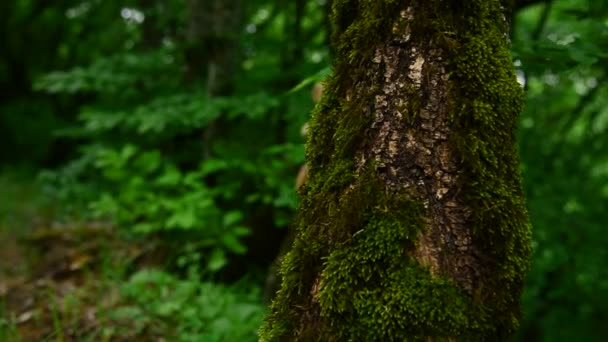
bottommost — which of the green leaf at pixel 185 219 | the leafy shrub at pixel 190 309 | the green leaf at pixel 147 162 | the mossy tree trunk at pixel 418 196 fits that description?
the leafy shrub at pixel 190 309

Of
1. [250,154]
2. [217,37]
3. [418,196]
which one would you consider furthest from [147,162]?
[418,196]

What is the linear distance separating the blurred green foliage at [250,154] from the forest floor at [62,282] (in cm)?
23

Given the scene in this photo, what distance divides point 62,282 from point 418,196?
3.91 m

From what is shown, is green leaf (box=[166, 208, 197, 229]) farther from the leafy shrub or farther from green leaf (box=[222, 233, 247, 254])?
the leafy shrub

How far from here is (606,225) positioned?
5.94 meters

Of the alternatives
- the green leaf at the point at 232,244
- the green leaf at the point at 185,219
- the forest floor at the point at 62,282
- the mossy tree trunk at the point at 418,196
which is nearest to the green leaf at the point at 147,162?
the forest floor at the point at 62,282

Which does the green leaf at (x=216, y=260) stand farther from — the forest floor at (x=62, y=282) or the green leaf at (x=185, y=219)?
the forest floor at (x=62, y=282)

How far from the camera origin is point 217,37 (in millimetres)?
5586

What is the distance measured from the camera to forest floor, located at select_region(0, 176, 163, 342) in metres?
3.71

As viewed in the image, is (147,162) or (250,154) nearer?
(147,162)

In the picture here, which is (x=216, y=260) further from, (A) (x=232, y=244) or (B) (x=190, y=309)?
(B) (x=190, y=309)

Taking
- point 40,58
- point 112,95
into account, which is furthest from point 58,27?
point 112,95

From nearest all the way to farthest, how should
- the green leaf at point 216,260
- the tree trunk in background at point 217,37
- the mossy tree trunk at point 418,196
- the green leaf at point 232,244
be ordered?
1. the mossy tree trunk at point 418,196
2. the green leaf at point 216,260
3. the green leaf at point 232,244
4. the tree trunk in background at point 217,37

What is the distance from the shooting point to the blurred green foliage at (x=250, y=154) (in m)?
4.43
